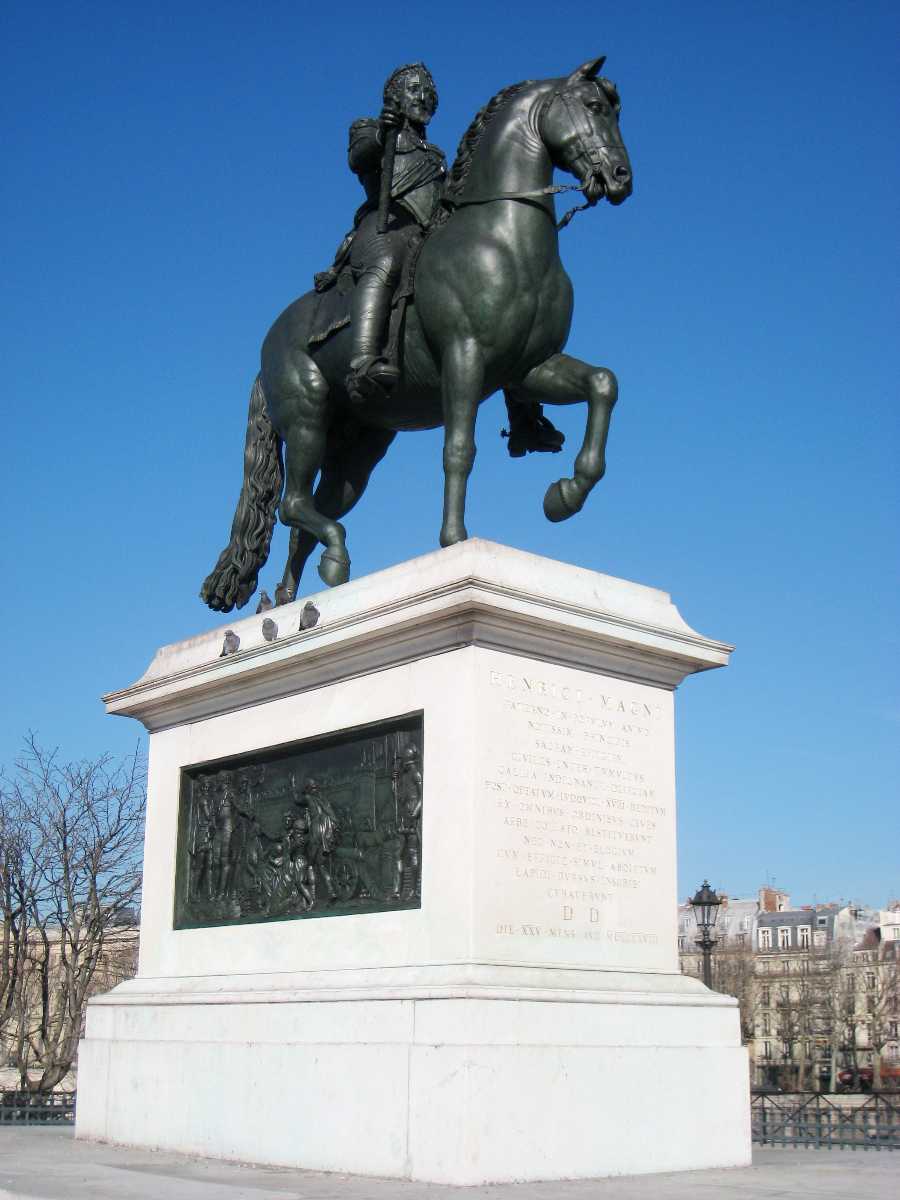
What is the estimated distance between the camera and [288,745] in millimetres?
11703

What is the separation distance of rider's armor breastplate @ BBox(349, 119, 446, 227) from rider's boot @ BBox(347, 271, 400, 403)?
87cm

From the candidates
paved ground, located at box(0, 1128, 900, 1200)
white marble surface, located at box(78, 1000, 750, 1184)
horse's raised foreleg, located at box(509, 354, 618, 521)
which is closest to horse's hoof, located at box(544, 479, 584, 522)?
horse's raised foreleg, located at box(509, 354, 618, 521)

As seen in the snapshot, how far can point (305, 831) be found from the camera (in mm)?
11438

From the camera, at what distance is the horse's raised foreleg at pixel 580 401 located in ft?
37.5

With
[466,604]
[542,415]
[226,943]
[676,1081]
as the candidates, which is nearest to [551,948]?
[676,1081]

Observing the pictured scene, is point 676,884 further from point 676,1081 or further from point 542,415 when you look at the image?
point 542,415

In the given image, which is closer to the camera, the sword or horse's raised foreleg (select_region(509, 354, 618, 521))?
horse's raised foreleg (select_region(509, 354, 618, 521))

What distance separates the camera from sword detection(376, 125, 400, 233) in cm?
1225

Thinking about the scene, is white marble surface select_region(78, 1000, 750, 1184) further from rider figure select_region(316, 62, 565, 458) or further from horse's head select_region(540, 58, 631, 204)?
horse's head select_region(540, 58, 631, 204)

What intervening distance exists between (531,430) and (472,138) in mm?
2391

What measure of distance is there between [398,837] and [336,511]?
13.8 ft

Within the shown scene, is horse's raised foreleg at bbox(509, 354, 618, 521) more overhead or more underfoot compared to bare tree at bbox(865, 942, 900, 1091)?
more overhead

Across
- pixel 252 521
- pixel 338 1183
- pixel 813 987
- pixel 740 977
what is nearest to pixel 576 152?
pixel 252 521

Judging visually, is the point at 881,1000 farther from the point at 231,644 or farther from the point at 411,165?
the point at 411,165
